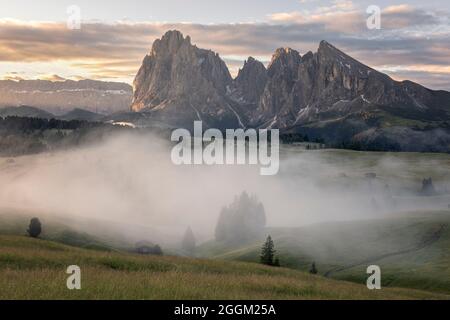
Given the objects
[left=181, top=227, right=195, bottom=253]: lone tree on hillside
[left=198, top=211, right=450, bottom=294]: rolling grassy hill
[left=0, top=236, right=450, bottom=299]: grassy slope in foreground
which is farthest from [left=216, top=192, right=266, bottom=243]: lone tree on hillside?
[left=0, top=236, right=450, bottom=299]: grassy slope in foreground

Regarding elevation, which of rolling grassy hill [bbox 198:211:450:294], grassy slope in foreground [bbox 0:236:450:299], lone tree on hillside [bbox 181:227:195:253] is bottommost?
lone tree on hillside [bbox 181:227:195:253]

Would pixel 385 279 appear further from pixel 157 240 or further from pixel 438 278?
pixel 157 240

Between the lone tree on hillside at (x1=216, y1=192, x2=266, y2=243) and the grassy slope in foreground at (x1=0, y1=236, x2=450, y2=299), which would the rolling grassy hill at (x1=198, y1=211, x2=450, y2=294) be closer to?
the lone tree on hillside at (x1=216, y1=192, x2=266, y2=243)

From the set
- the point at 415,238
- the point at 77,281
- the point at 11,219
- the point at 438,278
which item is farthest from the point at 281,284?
the point at 11,219

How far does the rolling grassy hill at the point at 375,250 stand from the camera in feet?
301

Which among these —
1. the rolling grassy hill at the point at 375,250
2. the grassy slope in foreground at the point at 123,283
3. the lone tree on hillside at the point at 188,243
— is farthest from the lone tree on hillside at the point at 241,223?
the grassy slope in foreground at the point at 123,283

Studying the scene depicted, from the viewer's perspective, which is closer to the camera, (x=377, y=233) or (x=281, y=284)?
(x=281, y=284)

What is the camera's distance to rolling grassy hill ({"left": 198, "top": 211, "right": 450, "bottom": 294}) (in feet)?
301

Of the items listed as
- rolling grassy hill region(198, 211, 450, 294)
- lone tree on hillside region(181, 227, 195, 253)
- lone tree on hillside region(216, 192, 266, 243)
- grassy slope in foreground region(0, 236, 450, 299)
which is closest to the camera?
grassy slope in foreground region(0, 236, 450, 299)

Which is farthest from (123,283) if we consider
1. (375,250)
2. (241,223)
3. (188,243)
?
(241,223)
